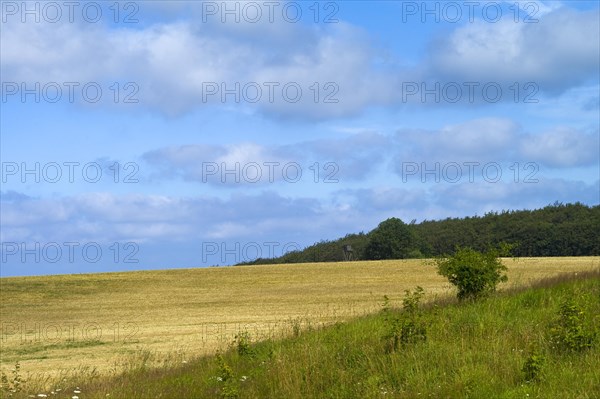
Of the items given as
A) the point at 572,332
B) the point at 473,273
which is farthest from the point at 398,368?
the point at 473,273

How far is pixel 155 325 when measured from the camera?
130 feet

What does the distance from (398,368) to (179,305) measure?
3482cm

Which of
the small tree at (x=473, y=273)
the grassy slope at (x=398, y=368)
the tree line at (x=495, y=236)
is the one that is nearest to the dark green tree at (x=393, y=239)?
the tree line at (x=495, y=236)

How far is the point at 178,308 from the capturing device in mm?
47344

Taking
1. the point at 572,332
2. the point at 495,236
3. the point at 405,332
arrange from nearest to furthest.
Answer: the point at 572,332, the point at 405,332, the point at 495,236

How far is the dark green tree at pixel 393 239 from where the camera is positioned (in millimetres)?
100375

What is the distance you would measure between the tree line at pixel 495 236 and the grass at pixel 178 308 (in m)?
32.7

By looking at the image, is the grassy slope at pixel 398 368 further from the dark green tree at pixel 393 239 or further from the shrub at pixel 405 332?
the dark green tree at pixel 393 239

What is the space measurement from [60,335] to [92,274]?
29.9m

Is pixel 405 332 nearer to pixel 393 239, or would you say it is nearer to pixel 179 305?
pixel 179 305

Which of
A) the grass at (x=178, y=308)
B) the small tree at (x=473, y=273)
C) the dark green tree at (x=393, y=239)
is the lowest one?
the grass at (x=178, y=308)

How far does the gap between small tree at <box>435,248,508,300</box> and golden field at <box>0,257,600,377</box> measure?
2095 millimetres

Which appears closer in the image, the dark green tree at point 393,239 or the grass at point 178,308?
the grass at point 178,308

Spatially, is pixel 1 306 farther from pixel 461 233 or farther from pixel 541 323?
pixel 461 233
